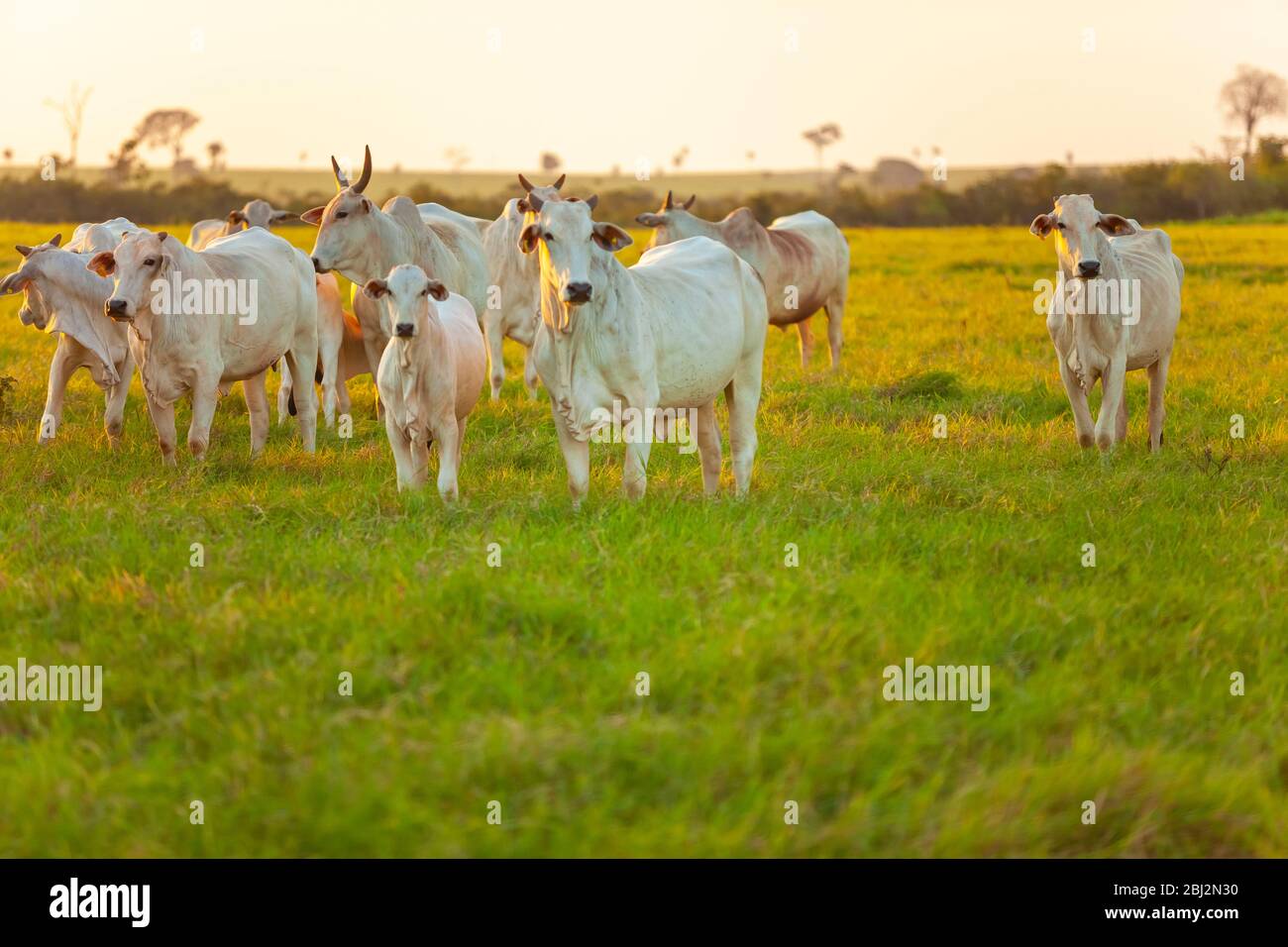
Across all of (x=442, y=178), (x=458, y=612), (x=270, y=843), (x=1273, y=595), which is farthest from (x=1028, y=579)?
(x=442, y=178)

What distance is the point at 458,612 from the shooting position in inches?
205

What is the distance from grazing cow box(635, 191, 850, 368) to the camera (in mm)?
13062

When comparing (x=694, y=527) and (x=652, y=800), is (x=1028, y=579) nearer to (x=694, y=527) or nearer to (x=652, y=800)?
(x=694, y=527)

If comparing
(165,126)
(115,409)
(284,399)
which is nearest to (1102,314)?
(284,399)

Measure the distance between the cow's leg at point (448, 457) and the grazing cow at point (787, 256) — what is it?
205 inches

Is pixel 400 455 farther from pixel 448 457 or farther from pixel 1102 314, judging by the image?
pixel 1102 314

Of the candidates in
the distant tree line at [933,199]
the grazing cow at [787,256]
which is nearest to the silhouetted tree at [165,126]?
the distant tree line at [933,199]

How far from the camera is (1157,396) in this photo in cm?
962

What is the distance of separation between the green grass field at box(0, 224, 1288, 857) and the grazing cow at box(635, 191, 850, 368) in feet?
15.5

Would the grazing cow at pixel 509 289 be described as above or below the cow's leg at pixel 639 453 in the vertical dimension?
above

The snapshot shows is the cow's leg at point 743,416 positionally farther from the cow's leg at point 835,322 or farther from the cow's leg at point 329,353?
the cow's leg at point 835,322

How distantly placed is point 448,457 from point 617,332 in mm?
1358

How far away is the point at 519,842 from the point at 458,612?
5.40 feet

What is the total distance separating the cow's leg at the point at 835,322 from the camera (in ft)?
45.6
